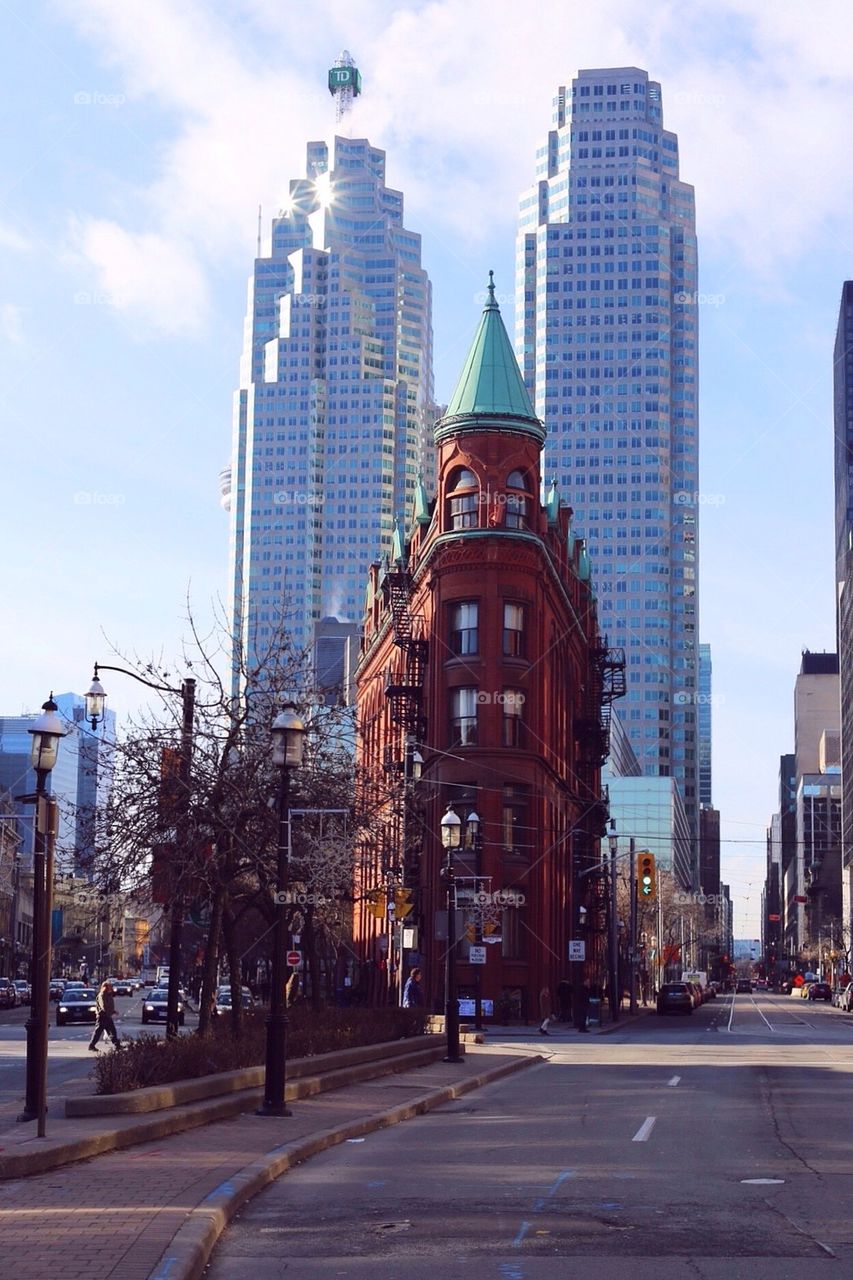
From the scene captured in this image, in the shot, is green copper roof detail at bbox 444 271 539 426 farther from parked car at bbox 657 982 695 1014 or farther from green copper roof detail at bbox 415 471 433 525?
parked car at bbox 657 982 695 1014

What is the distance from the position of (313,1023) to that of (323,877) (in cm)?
281

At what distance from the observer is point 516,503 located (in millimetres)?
66125

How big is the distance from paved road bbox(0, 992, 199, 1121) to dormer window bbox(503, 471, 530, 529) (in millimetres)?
23266

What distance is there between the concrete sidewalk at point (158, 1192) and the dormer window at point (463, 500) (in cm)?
4448

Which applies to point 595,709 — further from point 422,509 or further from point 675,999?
point 422,509

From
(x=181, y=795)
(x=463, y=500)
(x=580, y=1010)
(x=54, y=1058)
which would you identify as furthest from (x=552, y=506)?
(x=181, y=795)

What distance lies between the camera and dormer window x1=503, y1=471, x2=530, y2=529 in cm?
6600

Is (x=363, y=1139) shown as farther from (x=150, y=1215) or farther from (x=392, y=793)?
(x=392, y=793)

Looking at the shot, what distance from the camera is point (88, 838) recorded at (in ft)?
99.3

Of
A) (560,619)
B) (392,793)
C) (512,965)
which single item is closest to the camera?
(392,793)

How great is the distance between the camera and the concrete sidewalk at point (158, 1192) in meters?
10.8

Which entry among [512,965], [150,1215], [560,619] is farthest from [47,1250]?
[560,619]

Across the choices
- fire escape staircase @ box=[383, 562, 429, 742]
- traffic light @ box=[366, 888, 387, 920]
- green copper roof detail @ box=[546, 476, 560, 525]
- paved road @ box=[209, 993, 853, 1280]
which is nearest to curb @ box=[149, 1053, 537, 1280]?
paved road @ box=[209, 993, 853, 1280]

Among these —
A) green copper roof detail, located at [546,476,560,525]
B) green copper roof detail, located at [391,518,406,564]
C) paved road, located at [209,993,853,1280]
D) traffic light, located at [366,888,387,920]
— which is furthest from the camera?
green copper roof detail, located at [391,518,406,564]
